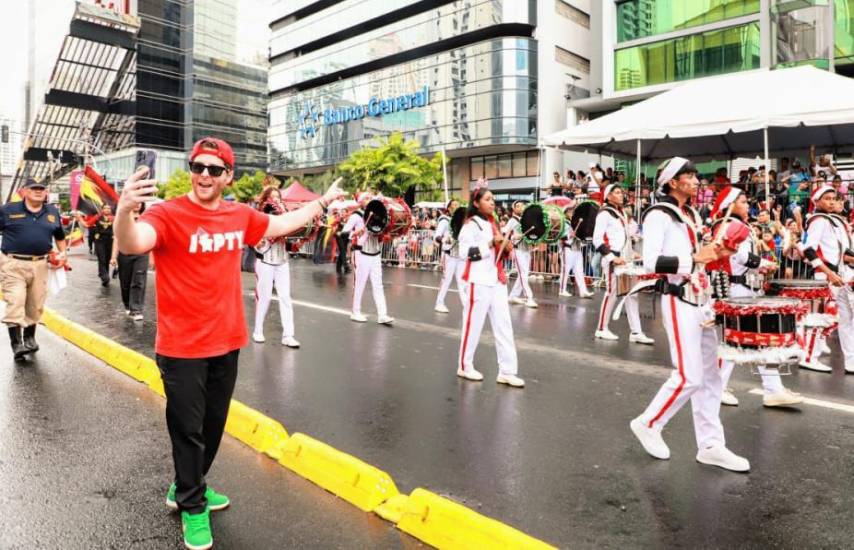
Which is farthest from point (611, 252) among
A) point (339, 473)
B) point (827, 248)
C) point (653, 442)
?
point (339, 473)

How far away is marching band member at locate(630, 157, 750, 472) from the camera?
4.61 meters

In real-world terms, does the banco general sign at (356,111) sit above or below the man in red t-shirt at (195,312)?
above

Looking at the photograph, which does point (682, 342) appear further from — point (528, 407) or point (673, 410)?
point (528, 407)

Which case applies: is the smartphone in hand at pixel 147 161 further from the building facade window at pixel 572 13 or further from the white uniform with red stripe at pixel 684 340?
the building facade window at pixel 572 13

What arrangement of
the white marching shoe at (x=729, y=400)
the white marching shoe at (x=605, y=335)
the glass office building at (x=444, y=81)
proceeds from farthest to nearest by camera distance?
the glass office building at (x=444, y=81) → the white marching shoe at (x=605, y=335) → the white marching shoe at (x=729, y=400)

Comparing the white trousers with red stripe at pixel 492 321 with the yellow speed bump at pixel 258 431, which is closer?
the yellow speed bump at pixel 258 431

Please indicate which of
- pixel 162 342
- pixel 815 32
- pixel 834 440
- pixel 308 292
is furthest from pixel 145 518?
pixel 815 32

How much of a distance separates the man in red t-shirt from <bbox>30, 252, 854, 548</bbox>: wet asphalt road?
→ 1316 mm

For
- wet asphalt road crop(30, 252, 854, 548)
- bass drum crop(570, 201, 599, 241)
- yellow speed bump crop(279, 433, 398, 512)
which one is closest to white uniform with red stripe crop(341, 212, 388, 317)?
wet asphalt road crop(30, 252, 854, 548)

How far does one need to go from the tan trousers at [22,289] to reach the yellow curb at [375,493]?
14.0 feet

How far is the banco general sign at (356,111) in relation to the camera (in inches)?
2019

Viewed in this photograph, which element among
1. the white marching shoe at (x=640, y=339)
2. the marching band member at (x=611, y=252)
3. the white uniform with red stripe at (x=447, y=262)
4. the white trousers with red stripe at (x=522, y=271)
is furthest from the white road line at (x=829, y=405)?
the white trousers with red stripe at (x=522, y=271)

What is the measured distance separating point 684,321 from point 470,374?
3097 millimetres

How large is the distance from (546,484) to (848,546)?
5.35 ft
